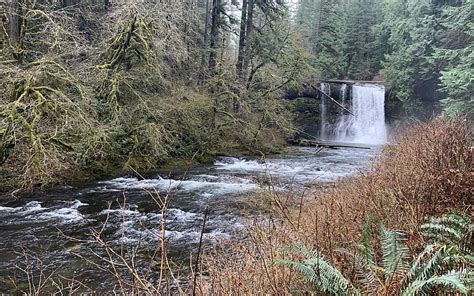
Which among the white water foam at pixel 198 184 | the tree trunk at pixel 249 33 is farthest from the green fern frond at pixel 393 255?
the tree trunk at pixel 249 33

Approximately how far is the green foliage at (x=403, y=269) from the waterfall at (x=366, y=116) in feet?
89.5

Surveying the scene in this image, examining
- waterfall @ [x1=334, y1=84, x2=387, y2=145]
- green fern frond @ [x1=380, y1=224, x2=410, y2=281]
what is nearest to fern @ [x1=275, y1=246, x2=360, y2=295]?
green fern frond @ [x1=380, y1=224, x2=410, y2=281]

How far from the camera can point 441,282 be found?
2.38m

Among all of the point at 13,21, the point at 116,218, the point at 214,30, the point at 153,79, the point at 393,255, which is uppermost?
the point at 214,30

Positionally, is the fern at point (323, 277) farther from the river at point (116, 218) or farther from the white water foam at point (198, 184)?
the white water foam at point (198, 184)

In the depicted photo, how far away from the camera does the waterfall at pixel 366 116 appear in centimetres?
→ 2961

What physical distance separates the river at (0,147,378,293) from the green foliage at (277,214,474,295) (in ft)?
4.65

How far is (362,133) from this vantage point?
97.5 ft

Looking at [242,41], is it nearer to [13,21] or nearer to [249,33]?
[249,33]

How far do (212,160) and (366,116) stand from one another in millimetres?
17797

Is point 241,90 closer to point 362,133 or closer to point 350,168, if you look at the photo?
point 350,168

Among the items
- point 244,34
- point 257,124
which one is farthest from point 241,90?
point 244,34

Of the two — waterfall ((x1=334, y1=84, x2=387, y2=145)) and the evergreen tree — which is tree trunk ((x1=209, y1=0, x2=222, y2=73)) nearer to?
waterfall ((x1=334, y1=84, x2=387, y2=145))

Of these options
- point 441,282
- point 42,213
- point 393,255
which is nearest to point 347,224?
point 393,255
